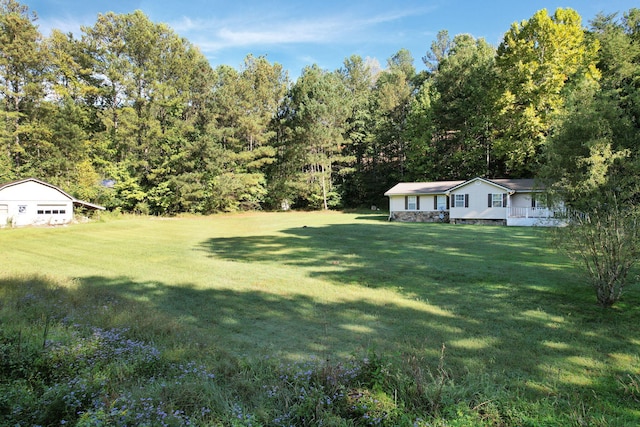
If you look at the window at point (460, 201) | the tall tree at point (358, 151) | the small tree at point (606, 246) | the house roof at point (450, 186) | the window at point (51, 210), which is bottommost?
the small tree at point (606, 246)

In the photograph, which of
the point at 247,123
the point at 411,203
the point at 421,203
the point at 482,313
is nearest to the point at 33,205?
the point at 247,123

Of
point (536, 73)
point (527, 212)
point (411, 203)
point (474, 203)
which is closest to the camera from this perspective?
point (527, 212)

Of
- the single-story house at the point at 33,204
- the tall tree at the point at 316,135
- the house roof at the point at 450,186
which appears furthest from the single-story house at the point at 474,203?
the single-story house at the point at 33,204

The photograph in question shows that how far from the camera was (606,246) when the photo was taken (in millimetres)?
5852

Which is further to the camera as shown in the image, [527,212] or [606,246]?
[527,212]

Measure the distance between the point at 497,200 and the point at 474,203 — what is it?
59.0 inches

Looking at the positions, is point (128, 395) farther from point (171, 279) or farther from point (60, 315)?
point (171, 279)

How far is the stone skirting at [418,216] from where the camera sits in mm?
27141

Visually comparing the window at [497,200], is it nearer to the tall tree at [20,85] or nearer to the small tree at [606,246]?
the small tree at [606,246]

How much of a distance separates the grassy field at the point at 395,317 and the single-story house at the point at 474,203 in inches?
487

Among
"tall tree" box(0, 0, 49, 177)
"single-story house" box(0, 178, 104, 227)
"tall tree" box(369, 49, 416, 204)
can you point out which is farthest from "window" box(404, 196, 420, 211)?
"tall tree" box(0, 0, 49, 177)

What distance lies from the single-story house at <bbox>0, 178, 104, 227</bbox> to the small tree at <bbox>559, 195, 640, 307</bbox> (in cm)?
3353

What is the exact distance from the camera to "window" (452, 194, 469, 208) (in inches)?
1006

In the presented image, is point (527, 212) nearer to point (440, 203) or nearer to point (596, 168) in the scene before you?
point (440, 203)
